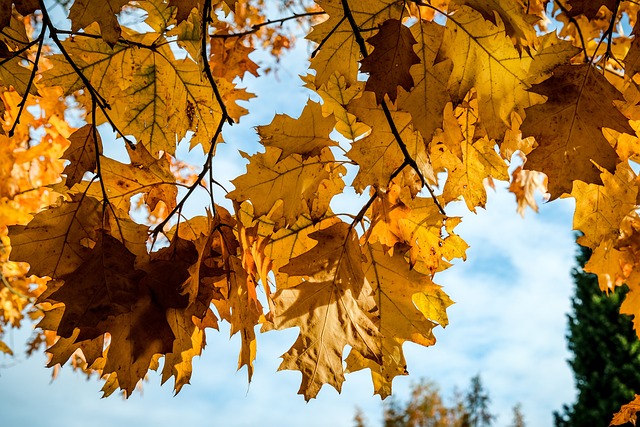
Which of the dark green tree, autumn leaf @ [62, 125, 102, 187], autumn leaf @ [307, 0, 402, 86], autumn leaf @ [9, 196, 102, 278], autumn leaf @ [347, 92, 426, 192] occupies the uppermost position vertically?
the dark green tree

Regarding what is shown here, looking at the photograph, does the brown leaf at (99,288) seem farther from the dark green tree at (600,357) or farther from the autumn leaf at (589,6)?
the dark green tree at (600,357)

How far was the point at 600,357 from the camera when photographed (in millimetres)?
11289

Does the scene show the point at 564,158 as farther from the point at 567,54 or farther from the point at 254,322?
the point at 254,322

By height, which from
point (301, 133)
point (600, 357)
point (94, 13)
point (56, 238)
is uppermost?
point (600, 357)

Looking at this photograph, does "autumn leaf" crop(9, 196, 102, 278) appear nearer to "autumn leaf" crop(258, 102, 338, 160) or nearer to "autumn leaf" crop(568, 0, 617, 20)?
"autumn leaf" crop(258, 102, 338, 160)

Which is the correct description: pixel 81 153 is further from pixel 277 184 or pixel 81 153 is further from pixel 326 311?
Answer: pixel 326 311

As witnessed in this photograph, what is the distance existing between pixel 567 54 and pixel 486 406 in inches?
912

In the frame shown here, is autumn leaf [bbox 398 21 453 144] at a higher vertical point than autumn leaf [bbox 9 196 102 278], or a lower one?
higher

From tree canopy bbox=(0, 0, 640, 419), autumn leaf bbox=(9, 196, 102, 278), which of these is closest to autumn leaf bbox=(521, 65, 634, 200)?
tree canopy bbox=(0, 0, 640, 419)

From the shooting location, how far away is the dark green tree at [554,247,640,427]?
10641 millimetres

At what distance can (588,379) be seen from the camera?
11.3m

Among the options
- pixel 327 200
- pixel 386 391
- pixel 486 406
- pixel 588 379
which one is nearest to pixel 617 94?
pixel 327 200

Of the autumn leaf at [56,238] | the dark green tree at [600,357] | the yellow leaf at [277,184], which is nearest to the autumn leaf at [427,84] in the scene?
the yellow leaf at [277,184]

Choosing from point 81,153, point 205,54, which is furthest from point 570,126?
point 81,153
